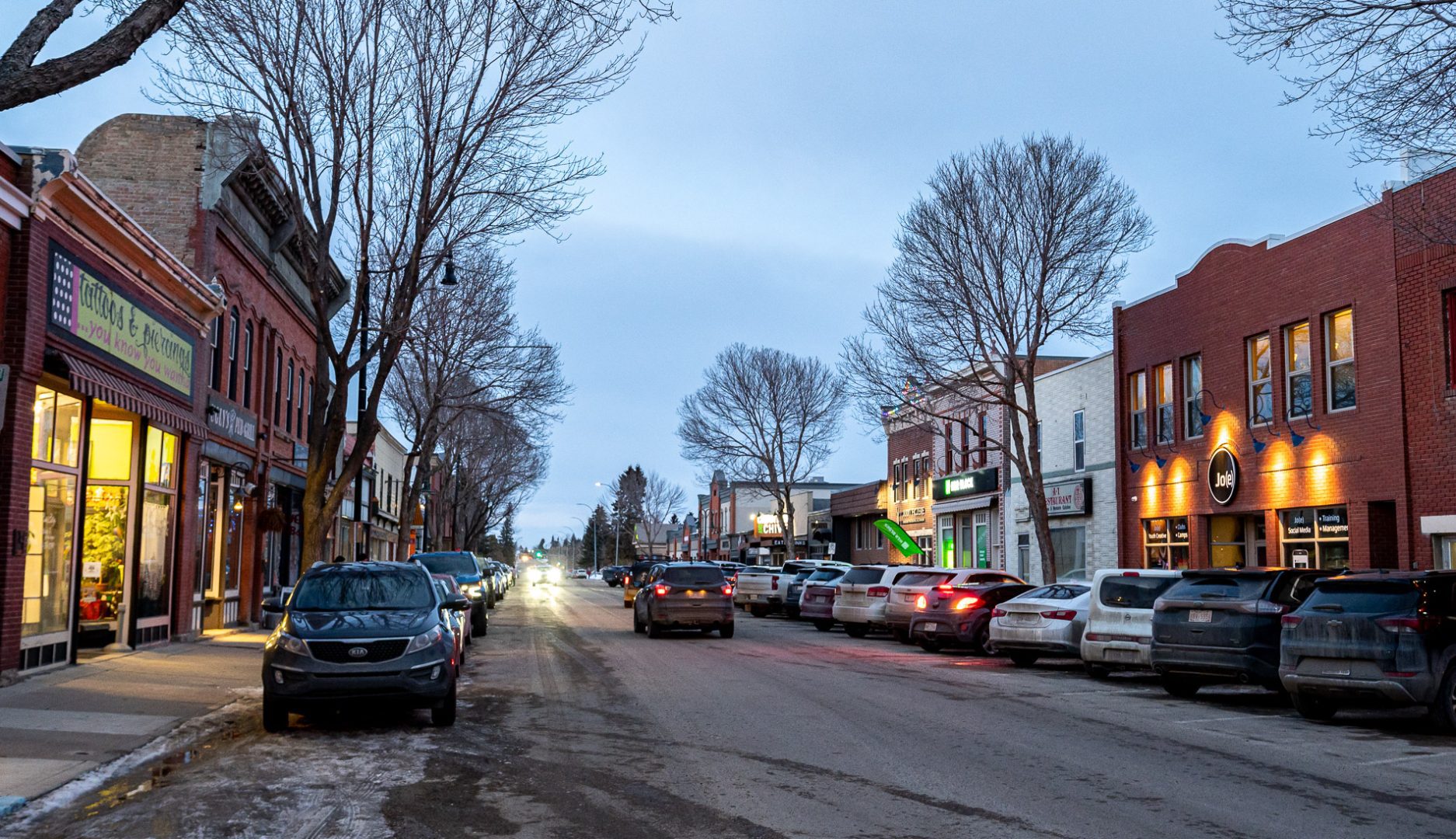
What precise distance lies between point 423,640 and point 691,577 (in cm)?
1446

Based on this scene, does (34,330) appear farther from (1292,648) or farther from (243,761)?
(1292,648)

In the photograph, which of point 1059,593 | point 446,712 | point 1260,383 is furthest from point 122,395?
point 1260,383

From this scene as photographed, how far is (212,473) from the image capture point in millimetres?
23953

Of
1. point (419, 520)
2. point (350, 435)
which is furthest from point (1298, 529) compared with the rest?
point (350, 435)

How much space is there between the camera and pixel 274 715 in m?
11.6

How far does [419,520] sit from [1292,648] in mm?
33712

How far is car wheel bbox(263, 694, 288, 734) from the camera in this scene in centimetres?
1152

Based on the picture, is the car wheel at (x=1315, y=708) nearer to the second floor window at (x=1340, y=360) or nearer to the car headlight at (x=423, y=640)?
the car headlight at (x=423, y=640)

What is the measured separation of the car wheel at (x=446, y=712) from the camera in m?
11.9

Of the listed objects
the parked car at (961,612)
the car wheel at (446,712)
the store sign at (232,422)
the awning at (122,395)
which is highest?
the store sign at (232,422)

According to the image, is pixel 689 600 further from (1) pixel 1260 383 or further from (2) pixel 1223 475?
(1) pixel 1260 383

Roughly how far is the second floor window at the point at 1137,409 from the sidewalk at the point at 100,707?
71.2ft

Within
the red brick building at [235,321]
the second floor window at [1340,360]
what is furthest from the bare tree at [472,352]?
the second floor window at [1340,360]

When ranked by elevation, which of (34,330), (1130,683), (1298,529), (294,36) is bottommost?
(1130,683)
